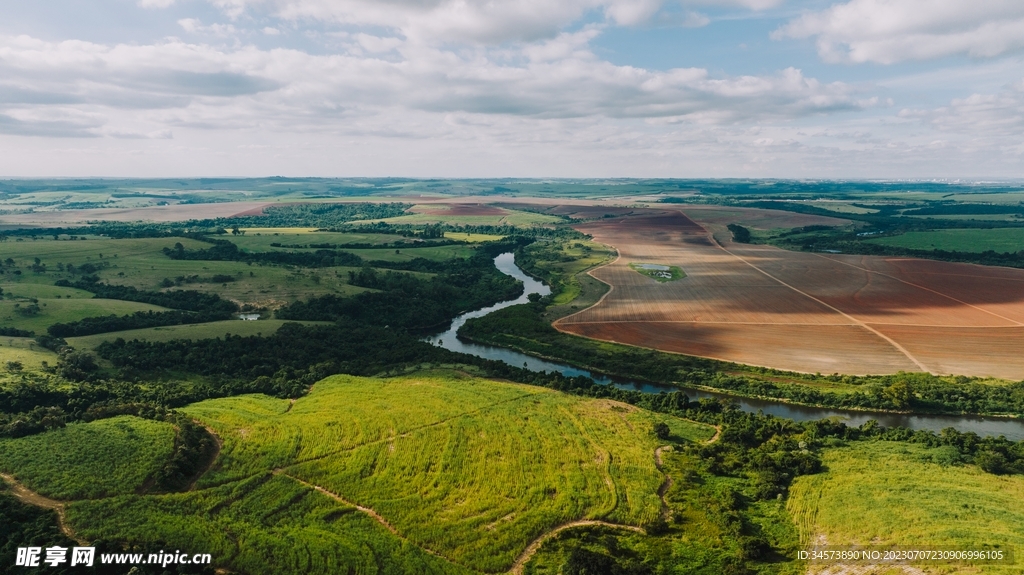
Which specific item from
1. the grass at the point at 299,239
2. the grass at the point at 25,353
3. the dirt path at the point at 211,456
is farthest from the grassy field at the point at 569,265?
the grass at the point at 25,353

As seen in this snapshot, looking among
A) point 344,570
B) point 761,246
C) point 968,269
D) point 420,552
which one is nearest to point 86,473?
point 344,570

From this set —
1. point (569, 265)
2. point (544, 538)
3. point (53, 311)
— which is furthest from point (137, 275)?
point (544, 538)

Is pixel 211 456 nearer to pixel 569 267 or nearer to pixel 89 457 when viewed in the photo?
pixel 89 457

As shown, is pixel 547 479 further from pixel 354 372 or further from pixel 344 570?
pixel 354 372

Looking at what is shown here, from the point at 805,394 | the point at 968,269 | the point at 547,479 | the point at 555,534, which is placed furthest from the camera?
the point at 968,269

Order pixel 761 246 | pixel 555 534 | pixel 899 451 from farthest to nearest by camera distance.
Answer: pixel 761 246
pixel 899 451
pixel 555 534

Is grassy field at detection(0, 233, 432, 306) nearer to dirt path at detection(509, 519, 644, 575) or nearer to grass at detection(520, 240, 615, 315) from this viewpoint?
grass at detection(520, 240, 615, 315)

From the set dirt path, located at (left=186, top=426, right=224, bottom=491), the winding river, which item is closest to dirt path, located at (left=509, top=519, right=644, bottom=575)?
dirt path, located at (left=186, top=426, right=224, bottom=491)
